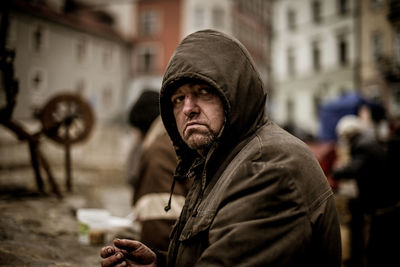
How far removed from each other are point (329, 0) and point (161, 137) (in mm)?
5561

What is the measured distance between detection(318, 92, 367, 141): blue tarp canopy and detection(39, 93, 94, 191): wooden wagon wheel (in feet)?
26.2

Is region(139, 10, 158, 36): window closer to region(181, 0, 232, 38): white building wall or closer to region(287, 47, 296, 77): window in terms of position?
region(181, 0, 232, 38): white building wall

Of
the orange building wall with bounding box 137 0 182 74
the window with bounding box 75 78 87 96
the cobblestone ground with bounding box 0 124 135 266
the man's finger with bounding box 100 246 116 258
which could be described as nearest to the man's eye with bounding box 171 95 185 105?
the man's finger with bounding box 100 246 116 258

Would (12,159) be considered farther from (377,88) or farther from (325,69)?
(377,88)

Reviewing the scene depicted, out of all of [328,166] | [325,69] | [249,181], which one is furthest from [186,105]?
[325,69]

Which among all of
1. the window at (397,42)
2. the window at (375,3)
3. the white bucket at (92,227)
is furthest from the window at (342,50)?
the white bucket at (92,227)

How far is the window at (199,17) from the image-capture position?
53.1ft

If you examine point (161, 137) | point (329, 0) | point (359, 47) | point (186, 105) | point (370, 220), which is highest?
point (329, 0)

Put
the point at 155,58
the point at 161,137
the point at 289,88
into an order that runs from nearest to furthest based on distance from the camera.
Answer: the point at 161,137, the point at 289,88, the point at 155,58

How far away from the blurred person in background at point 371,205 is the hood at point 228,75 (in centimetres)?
314

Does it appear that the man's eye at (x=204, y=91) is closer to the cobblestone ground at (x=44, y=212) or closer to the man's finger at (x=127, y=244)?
the man's finger at (x=127, y=244)

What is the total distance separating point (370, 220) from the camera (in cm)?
389

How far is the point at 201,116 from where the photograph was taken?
4.90 feet

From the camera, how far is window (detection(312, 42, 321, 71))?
9031 mm
